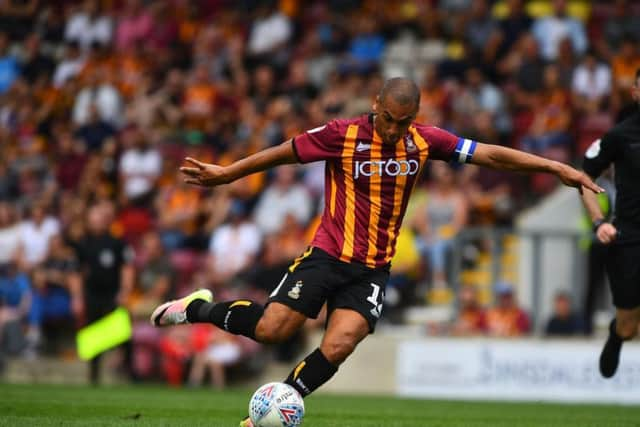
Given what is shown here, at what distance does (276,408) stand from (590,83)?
11.5 metres

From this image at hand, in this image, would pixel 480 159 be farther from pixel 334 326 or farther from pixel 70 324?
pixel 70 324

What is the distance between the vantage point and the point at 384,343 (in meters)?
16.7

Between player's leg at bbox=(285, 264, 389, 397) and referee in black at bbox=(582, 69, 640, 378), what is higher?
referee in black at bbox=(582, 69, 640, 378)

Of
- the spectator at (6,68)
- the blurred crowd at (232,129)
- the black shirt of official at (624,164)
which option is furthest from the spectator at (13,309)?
the black shirt of official at (624,164)

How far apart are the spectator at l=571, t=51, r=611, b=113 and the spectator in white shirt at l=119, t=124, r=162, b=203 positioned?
6.47 metres

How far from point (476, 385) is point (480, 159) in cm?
753

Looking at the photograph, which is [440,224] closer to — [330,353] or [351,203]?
[351,203]

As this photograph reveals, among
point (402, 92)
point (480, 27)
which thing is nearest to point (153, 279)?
point (480, 27)

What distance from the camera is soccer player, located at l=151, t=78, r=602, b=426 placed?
8.61 m

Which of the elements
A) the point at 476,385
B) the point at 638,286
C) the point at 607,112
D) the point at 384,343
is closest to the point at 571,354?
the point at 476,385

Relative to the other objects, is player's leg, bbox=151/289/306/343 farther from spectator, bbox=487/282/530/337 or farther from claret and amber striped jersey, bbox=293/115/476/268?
spectator, bbox=487/282/530/337

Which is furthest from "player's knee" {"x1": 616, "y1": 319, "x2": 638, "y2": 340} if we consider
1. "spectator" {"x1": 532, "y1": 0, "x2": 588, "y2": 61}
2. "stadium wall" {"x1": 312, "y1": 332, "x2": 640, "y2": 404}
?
"spectator" {"x1": 532, "y1": 0, "x2": 588, "y2": 61}

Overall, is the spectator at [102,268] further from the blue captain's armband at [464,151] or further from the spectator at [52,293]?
the blue captain's armband at [464,151]

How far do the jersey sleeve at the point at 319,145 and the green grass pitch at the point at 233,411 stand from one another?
197 cm
